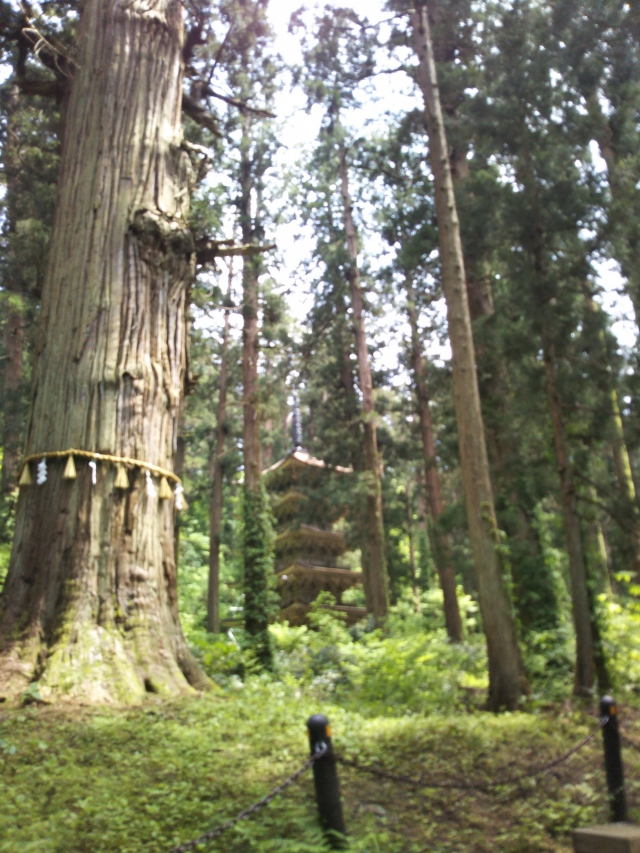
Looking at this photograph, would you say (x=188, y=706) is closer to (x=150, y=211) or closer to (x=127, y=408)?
(x=127, y=408)

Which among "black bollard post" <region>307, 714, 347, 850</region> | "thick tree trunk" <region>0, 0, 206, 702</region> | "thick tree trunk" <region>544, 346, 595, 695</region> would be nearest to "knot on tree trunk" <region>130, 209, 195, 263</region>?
"thick tree trunk" <region>0, 0, 206, 702</region>

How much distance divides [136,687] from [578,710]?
17.1 feet

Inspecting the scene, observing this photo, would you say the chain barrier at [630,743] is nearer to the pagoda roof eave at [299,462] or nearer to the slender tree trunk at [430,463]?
the slender tree trunk at [430,463]

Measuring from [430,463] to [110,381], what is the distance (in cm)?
1575

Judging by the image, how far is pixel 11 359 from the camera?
15656 millimetres

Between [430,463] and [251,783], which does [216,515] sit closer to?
[430,463]

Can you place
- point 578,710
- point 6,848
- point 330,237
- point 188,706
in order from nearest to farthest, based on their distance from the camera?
point 6,848
point 188,706
point 578,710
point 330,237

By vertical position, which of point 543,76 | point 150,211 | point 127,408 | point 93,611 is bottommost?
point 93,611

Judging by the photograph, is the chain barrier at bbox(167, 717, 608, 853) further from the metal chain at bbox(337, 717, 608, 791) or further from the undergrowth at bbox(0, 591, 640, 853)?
the undergrowth at bbox(0, 591, 640, 853)

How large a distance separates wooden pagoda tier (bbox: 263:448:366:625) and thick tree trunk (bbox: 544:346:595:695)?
53.9 feet

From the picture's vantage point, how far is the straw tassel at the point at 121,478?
527 centimetres

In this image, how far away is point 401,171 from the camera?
18.6 m

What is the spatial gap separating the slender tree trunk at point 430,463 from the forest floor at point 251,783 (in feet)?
43.1

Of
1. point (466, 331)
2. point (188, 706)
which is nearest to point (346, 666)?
point (466, 331)
